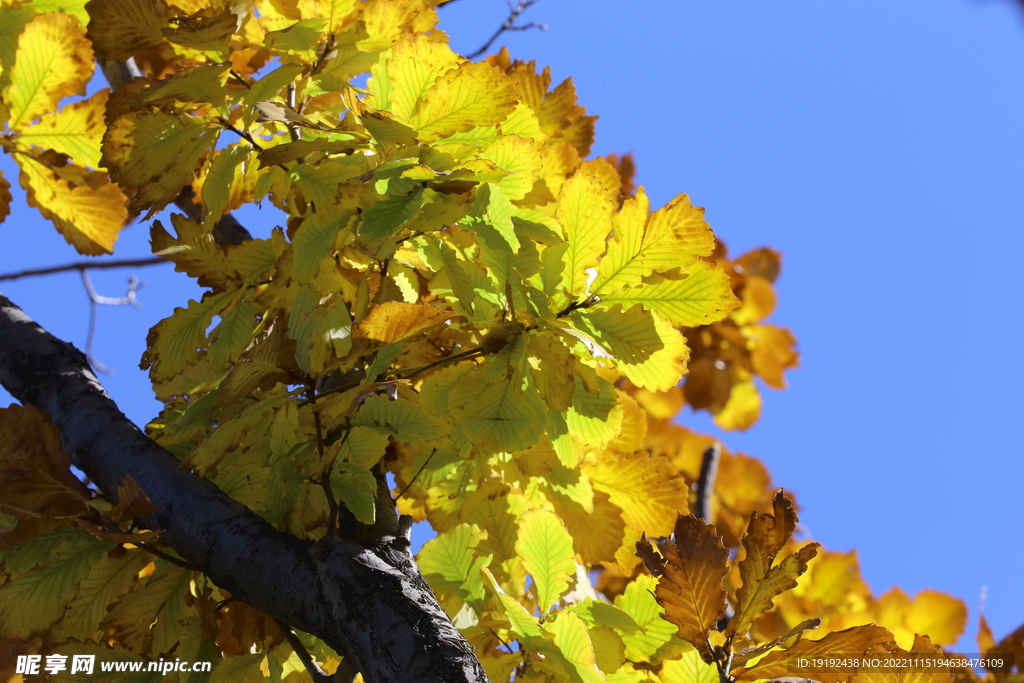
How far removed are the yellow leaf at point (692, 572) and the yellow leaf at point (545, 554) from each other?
0.44 ft

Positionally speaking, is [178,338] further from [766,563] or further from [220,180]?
[766,563]

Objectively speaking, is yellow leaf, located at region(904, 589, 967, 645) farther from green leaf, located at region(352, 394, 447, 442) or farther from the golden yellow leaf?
green leaf, located at region(352, 394, 447, 442)

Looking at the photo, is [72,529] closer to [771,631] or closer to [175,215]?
[175,215]

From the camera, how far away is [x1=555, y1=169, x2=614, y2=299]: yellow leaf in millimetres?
776

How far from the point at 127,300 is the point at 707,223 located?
2.67 metres

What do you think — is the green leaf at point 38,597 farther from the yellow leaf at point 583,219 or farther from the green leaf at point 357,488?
the yellow leaf at point 583,219

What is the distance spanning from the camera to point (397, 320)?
0.73 meters

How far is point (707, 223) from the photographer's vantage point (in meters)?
0.78

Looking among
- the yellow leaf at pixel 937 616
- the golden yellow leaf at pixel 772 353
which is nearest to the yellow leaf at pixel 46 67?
the golden yellow leaf at pixel 772 353

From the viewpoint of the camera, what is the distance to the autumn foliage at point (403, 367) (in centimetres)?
73

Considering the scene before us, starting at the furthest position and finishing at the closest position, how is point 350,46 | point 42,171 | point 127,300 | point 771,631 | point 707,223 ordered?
point 127,300
point 771,631
point 42,171
point 350,46
point 707,223

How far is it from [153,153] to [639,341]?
1.92ft

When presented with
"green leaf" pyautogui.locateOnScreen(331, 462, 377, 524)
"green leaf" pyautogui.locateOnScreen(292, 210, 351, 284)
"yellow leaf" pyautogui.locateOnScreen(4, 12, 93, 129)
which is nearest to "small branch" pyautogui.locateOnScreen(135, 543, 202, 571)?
"green leaf" pyautogui.locateOnScreen(331, 462, 377, 524)

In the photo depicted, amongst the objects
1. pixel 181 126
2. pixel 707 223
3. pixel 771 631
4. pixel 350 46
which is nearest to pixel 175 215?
pixel 181 126
